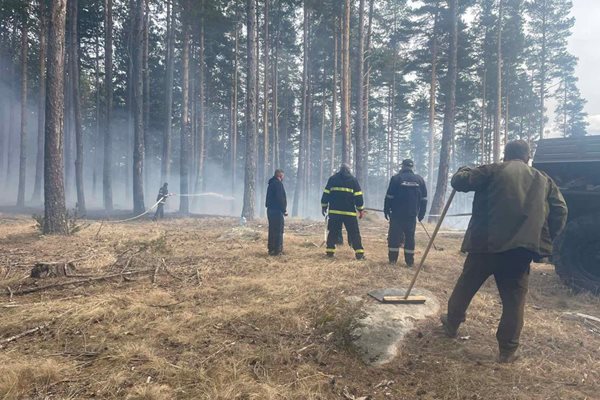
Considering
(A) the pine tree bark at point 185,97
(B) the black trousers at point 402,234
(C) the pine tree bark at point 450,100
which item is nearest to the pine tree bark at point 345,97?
(C) the pine tree bark at point 450,100

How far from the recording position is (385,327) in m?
4.20

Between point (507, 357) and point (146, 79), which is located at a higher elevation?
point (146, 79)

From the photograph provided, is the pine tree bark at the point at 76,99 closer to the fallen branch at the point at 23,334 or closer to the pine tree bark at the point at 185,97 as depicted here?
the pine tree bark at the point at 185,97

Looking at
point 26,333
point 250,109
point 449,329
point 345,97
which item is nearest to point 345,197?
point 449,329

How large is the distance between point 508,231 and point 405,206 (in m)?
3.82

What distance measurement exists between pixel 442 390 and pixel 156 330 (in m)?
3.03

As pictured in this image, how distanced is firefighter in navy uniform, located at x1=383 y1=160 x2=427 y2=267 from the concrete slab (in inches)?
97.5

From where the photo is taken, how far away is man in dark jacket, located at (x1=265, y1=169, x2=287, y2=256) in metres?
8.55

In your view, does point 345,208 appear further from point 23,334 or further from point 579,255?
point 23,334

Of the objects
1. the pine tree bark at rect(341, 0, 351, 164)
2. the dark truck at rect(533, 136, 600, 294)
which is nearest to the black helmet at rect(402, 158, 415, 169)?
the dark truck at rect(533, 136, 600, 294)

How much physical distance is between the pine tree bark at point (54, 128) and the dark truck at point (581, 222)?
1145 centimetres

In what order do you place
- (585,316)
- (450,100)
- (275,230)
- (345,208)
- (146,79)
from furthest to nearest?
(146,79), (450,100), (275,230), (345,208), (585,316)

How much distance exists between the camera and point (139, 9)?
60.5 ft

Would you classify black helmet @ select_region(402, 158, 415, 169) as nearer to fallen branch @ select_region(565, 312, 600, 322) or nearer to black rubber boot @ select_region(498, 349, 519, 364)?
fallen branch @ select_region(565, 312, 600, 322)
